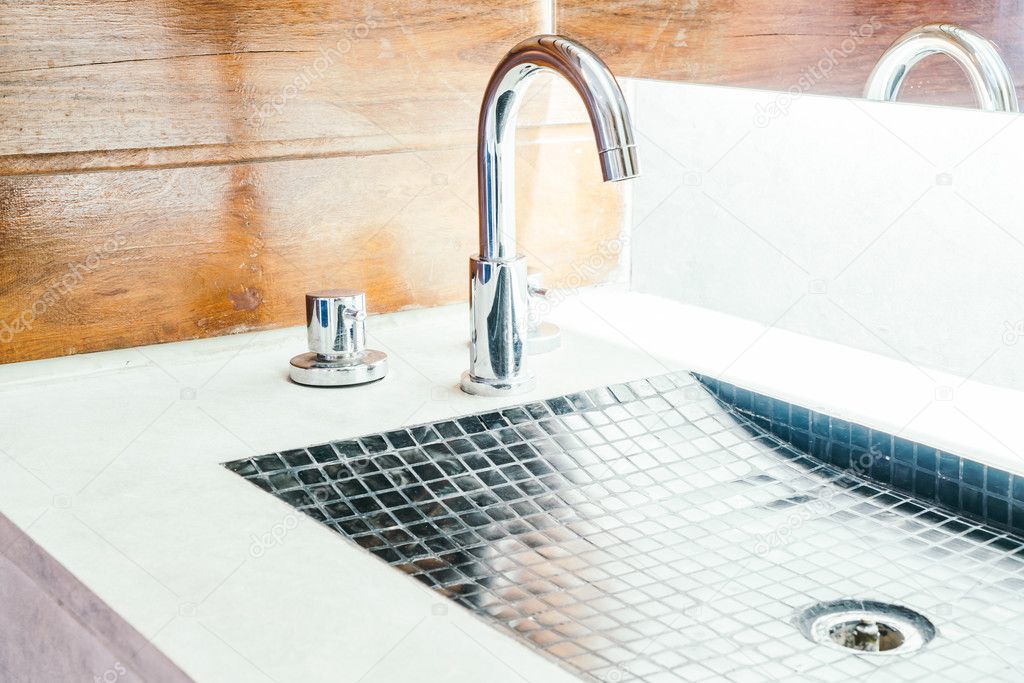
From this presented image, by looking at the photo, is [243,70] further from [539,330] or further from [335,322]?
[539,330]

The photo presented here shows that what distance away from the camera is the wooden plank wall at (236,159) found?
3.36 feet

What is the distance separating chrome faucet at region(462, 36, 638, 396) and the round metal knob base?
0.28ft

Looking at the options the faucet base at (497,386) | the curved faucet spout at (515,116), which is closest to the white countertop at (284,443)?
the faucet base at (497,386)

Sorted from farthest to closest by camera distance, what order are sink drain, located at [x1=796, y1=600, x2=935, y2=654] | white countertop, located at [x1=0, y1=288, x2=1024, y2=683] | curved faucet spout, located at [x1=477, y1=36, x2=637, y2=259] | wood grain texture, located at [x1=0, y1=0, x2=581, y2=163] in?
1. wood grain texture, located at [x1=0, y1=0, x2=581, y2=163]
2. curved faucet spout, located at [x1=477, y1=36, x2=637, y2=259]
3. sink drain, located at [x1=796, y1=600, x2=935, y2=654]
4. white countertop, located at [x1=0, y1=288, x2=1024, y2=683]

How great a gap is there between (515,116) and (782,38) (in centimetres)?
30

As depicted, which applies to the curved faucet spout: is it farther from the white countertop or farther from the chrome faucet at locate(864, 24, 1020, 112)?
the chrome faucet at locate(864, 24, 1020, 112)

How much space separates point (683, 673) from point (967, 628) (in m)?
0.20

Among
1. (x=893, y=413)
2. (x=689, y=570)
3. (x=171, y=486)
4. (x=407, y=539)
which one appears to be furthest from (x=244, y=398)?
(x=893, y=413)

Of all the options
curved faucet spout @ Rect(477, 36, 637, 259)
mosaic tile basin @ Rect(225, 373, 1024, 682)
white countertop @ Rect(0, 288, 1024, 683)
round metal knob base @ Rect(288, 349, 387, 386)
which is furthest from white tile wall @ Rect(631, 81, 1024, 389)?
round metal knob base @ Rect(288, 349, 387, 386)

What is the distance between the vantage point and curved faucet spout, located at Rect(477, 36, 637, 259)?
84cm

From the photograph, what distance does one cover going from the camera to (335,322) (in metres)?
1.03

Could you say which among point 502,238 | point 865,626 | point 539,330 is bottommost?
point 865,626

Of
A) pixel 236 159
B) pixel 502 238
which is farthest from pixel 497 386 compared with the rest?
pixel 236 159

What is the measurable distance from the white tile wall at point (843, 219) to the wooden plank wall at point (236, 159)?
0.50ft
